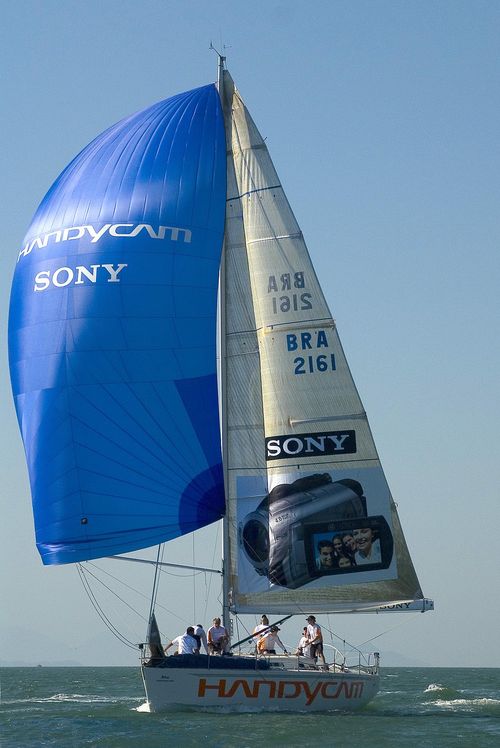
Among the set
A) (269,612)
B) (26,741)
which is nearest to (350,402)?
(269,612)

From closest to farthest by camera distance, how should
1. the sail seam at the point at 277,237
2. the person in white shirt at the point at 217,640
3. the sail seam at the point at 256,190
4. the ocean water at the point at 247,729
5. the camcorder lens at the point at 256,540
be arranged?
the ocean water at the point at 247,729 < the person in white shirt at the point at 217,640 < the camcorder lens at the point at 256,540 < the sail seam at the point at 277,237 < the sail seam at the point at 256,190

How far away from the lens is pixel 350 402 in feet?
68.7

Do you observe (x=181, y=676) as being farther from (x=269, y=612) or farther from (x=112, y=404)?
(x=112, y=404)

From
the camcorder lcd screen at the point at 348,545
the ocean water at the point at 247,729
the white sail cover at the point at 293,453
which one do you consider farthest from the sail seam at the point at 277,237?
the ocean water at the point at 247,729

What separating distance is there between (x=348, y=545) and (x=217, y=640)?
2752 mm

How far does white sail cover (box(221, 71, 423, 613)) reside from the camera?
2047cm

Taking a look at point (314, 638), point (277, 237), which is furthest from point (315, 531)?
point (277, 237)

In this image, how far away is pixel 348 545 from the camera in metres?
20.6

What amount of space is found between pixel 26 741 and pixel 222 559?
14.9 feet

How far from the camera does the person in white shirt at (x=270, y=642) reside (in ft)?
66.5

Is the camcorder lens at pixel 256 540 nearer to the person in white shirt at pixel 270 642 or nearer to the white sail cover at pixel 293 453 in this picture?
the white sail cover at pixel 293 453

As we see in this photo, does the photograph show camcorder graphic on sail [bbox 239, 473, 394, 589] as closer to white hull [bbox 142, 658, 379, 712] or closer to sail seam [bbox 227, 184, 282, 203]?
white hull [bbox 142, 658, 379, 712]

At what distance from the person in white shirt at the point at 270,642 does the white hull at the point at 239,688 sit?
80 centimetres

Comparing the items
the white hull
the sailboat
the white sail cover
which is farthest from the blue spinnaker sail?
the white hull
